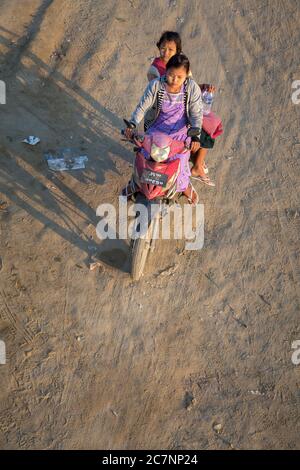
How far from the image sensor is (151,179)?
507cm

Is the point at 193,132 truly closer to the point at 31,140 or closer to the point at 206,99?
the point at 206,99

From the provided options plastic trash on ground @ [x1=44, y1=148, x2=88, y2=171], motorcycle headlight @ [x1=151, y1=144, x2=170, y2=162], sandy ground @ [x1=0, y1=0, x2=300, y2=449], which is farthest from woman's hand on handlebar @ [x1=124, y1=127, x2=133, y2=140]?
plastic trash on ground @ [x1=44, y1=148, x2=88, y2=171]

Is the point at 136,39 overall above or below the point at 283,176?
above

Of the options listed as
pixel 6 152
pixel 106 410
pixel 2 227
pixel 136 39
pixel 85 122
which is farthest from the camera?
Answer: pixel 136 39

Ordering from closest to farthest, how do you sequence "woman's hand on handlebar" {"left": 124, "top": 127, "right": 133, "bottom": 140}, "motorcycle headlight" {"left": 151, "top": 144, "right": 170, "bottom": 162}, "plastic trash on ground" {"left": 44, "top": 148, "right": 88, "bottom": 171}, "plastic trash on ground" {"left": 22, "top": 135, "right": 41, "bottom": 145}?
"motorcycle headlight" {"left": 151, "top": 144, "right": 170, "bottom": 162} < "woman's hand on handlebar" {"left": 124, "top": 127, "right": 133, "bottom": 140} < "plastic trash on ground" {"left": 44, "top": 148, "right": 88, "bottom": 171} < "plastic trash on ground" {"left": 22, "top": 135, "right": 41, "bottom": 145}

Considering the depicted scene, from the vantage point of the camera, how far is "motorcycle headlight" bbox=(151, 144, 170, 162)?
501cm

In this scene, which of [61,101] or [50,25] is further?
[50,25]

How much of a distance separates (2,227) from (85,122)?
7.12 ft

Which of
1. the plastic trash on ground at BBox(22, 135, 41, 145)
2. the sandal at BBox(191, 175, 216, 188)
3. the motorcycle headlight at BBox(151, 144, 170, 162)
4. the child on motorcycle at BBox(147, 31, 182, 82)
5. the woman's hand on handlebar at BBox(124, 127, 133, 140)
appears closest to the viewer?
the motorcycle headlight at BBox(151, 144, 170, 162)

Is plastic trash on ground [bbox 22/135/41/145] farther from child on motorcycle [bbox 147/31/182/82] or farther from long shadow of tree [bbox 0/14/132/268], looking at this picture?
child on motorcycle [bbox 147/31/182/82]

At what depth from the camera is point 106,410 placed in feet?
16.7

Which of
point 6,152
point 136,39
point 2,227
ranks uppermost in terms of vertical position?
point 136,39

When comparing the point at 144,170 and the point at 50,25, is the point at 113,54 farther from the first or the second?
the point at 144,170

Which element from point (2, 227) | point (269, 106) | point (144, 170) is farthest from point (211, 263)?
point (269, 106)
